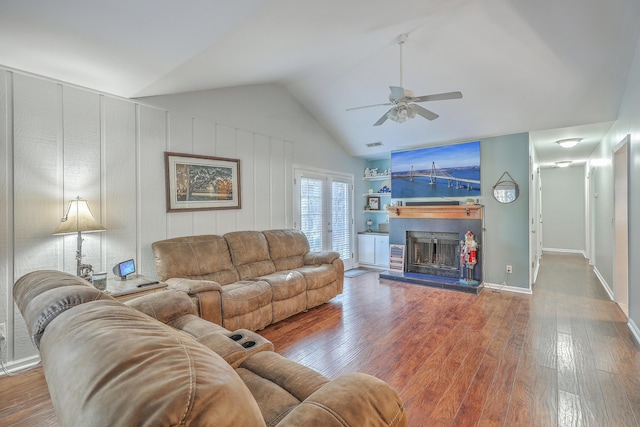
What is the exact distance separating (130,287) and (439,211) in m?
4.82

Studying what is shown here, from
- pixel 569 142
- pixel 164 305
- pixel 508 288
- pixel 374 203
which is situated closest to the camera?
pixel 164 305

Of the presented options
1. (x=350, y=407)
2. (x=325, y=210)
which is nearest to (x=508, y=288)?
(x=325, y=210)

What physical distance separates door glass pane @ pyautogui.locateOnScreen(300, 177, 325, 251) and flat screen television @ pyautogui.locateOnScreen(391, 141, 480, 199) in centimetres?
158

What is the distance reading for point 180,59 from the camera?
2.56 metres

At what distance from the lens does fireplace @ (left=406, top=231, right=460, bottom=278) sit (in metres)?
5.59

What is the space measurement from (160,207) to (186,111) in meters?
1.25

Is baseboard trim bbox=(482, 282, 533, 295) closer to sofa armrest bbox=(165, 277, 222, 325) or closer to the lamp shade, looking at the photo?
sofa armrest bbox=(165, 277, 222, 325)

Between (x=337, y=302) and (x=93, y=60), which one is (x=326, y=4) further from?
(x=337, y=302)

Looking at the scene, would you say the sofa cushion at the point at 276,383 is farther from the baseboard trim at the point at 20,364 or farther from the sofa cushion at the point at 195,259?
A: the baseboard trim at the point at 20,364

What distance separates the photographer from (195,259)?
11.6ft

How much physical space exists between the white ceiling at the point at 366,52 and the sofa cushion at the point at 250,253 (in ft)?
6.31

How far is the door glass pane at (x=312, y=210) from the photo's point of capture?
5520 millimetres

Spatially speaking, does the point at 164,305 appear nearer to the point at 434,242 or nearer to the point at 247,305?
the point at 247,305

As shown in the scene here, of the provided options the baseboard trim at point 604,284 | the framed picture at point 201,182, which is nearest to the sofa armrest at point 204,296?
the framed picture at point 201,182
